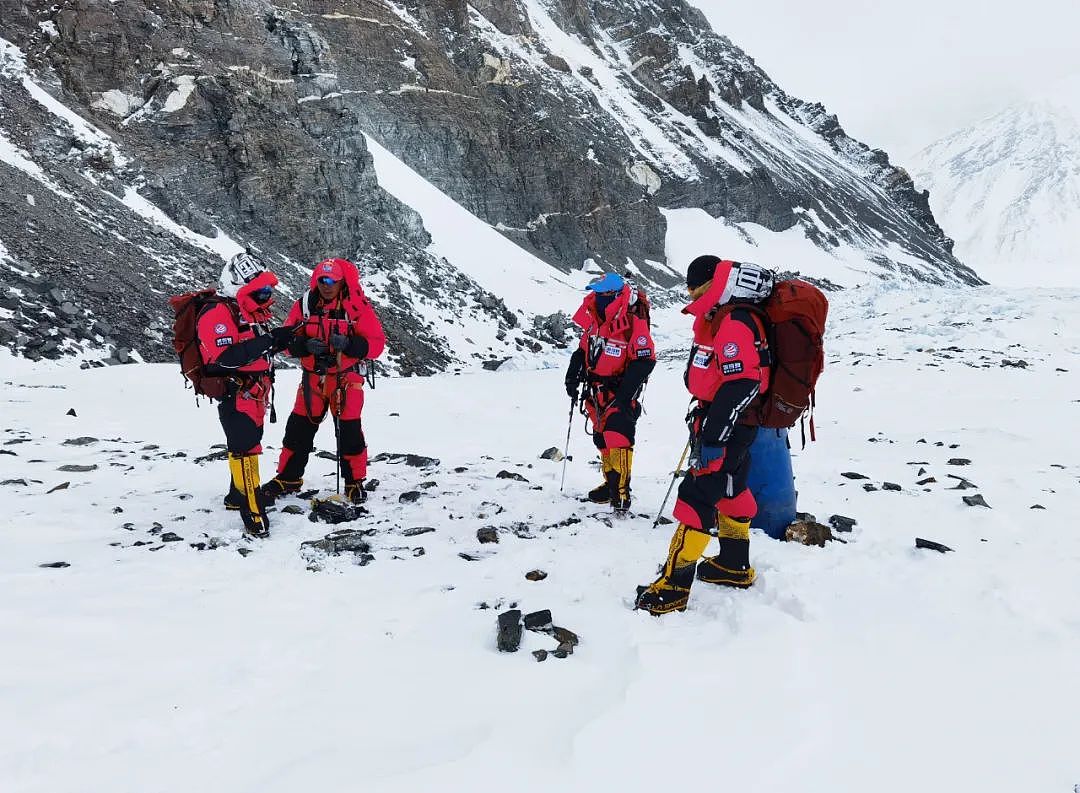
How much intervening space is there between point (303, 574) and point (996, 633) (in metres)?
4.35

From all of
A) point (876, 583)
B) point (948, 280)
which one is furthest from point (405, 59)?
point (948, 280)

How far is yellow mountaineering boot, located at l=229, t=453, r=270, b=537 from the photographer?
18.3 feet

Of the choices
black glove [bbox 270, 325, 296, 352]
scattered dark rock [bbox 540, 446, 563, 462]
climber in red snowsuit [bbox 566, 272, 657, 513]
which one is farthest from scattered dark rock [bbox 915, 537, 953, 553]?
black glove [bbox 270, 325, 296, 352]

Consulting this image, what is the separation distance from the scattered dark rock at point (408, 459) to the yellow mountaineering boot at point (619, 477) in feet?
8.48

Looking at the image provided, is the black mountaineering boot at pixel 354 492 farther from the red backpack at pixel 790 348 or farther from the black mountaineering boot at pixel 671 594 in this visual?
the red backpack at pixel 790 348

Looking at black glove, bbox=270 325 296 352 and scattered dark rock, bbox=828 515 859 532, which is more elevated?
black glove, bbox=270 325 296 352

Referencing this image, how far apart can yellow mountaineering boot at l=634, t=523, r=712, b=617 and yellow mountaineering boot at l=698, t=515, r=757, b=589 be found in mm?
333

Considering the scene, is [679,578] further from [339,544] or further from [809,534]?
[339,544]

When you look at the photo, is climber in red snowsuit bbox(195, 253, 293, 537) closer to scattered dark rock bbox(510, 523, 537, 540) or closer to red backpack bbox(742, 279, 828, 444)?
scattered dark rock bbox(510, 523, 537, 540)

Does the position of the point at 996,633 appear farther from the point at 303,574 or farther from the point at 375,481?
the point at 375,481

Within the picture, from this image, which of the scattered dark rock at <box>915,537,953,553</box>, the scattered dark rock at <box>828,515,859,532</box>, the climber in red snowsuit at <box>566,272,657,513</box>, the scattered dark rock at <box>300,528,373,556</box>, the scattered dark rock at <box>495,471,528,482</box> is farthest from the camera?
the scattered dark rock at <box>495,471,528,482</box>

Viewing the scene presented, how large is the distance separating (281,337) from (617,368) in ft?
10.2

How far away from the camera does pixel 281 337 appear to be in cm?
595

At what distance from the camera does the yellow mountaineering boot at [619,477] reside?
654 centimetres
